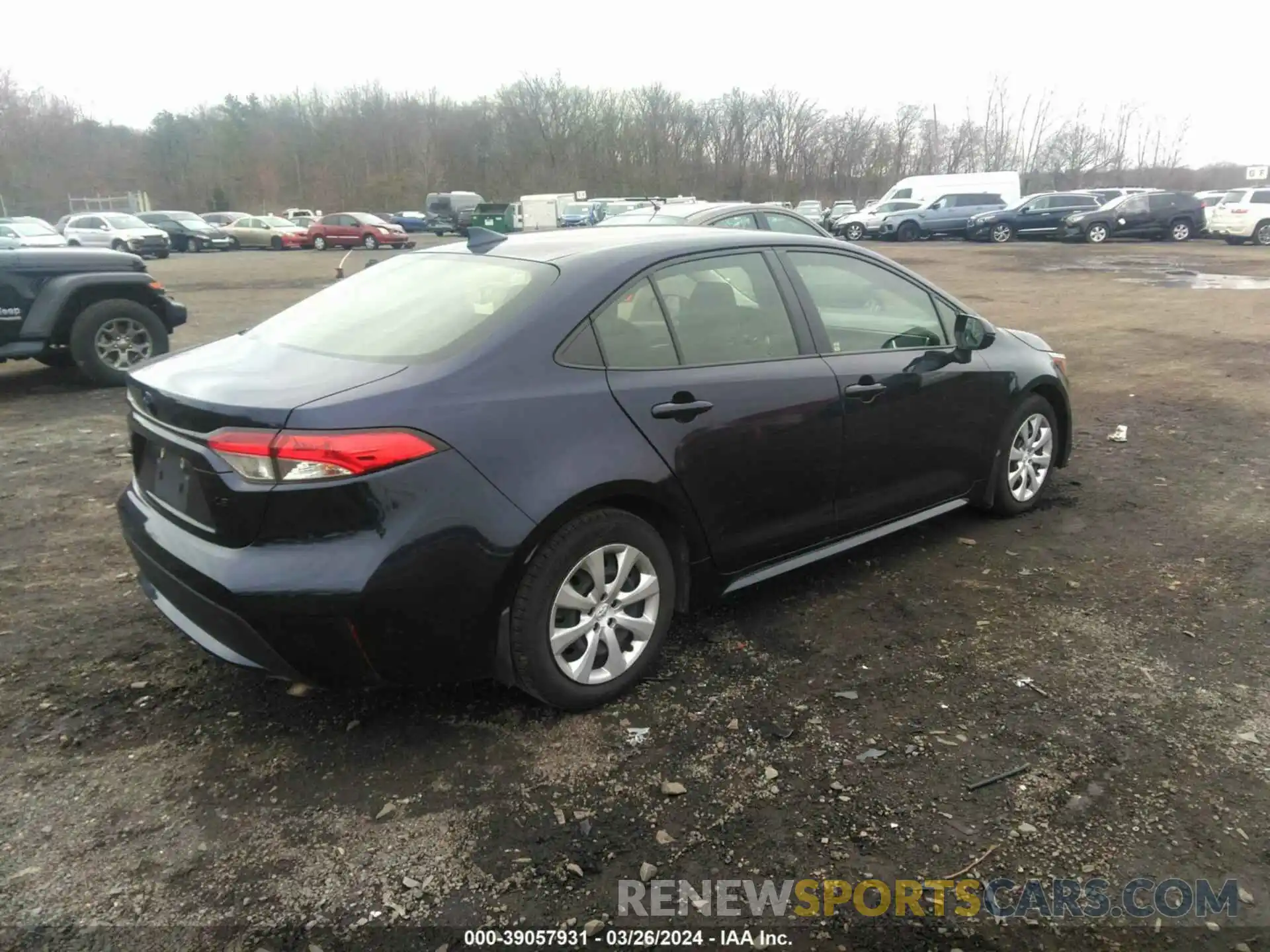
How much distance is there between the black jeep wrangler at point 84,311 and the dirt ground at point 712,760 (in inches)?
159

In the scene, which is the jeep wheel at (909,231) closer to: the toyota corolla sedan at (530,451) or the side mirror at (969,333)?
the side mirror at (969,333)

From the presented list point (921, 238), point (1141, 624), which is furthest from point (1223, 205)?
point (1141, 624)

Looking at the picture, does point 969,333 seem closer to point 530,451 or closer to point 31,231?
point 530,451

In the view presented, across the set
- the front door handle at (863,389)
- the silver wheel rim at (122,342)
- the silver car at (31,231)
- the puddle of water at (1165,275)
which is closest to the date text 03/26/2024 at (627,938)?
the front door handle at (863,389)

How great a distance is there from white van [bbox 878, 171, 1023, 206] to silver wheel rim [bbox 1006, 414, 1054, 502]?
1369 inches

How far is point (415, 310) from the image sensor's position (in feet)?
10.8

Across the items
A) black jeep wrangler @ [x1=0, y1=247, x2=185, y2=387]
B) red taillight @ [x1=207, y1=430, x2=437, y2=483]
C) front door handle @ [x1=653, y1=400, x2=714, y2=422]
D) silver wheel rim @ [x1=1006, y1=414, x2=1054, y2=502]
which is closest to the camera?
red taillight @ [x1=207, y1=430, x2=437, y2=483]

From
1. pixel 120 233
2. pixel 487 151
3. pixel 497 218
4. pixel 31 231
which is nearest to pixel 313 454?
pixel 31 231

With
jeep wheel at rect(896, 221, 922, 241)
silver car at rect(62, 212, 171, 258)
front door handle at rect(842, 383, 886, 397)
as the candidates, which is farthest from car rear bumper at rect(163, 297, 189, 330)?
jeep wheel at rect(896, 221, 922, 241)

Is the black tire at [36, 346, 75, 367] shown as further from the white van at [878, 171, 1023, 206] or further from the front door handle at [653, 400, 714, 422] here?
the white van at [878, 171, 1023, 206]

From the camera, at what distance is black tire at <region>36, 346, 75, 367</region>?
8.31m

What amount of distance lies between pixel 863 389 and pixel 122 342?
7608 millimetres

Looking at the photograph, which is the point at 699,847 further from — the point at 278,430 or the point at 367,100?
the point at 367,100

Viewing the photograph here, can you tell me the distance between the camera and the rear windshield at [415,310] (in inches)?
118
